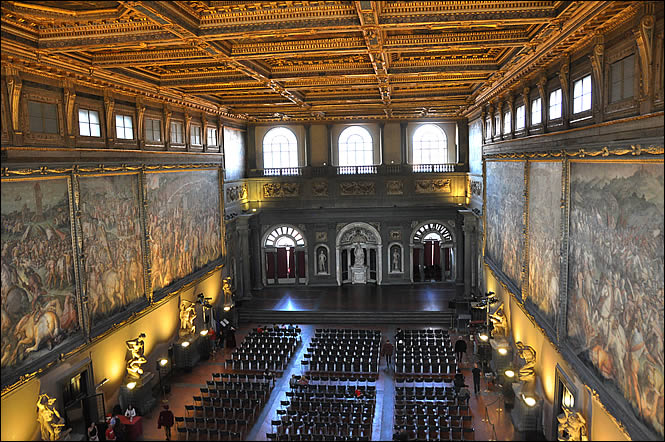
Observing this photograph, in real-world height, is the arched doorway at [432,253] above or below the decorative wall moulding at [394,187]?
below

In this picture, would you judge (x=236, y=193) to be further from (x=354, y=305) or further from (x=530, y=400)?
(x=530, y=400)

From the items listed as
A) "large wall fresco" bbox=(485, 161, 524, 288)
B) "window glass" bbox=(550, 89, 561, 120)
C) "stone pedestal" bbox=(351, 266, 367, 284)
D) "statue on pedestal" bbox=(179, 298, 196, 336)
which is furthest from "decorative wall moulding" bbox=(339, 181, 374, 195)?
"window glass" bbox=(550, 89, 561, 120)

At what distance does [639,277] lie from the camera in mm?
7766

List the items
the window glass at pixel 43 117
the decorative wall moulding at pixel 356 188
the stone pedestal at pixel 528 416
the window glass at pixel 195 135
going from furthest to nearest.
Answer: the decorative wall moulding at pixel 356 188, the window glass at pixel 195 135, the stone pedestal at pixel 528 416, the window glass at pixel 43 117

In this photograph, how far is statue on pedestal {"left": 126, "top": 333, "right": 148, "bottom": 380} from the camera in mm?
15877

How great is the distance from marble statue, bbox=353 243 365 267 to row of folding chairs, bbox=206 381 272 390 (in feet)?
45.7

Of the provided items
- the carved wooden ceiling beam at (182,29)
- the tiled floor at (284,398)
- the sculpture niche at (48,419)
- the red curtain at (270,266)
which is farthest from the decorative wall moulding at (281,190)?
the sculpture niche at (48,419)

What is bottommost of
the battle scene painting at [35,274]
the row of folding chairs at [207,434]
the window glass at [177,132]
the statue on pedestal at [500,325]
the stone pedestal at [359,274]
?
the row of folding chairs at [207,434]

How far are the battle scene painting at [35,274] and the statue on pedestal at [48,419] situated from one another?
1.03 m

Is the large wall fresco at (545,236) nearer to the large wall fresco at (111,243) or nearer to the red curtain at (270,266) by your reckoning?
the large wall fresco at (111,243)

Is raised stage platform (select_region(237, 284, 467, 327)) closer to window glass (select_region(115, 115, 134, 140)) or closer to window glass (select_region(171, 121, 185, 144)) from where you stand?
window glass (select_region(171, 121, 185, 144))

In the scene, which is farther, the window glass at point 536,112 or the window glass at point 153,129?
the window glass at point 153,129

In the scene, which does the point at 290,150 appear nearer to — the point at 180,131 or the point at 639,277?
the point at 180,131

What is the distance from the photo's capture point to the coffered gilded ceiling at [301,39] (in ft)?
31.7
